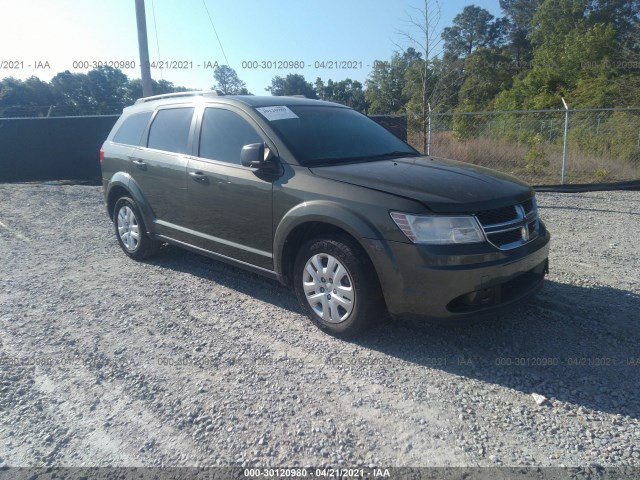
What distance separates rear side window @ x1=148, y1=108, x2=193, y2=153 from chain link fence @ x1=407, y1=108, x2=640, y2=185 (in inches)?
260

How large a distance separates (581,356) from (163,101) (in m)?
4.76

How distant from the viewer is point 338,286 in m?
3.68

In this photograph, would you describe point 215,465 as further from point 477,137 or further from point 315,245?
point 477,137

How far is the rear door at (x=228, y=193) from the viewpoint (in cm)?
421

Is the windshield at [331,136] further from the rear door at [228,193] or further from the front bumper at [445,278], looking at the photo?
the front bumper at [445,278]

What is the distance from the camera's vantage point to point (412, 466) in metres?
2.45

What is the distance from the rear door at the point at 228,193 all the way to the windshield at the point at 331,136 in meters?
0.30

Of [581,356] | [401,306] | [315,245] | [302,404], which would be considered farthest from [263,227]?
[581,356]

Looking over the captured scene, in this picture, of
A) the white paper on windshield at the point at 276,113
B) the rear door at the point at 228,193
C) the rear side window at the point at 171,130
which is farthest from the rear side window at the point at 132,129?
the white paper on windshield at the point at 276,113

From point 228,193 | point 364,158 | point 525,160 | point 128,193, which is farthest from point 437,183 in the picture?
point 525,160

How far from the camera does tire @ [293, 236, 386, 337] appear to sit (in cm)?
353

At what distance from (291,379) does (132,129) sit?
13.2 ft

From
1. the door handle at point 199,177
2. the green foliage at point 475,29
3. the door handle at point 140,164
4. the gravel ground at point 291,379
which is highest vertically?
the green foliage at point 475,29

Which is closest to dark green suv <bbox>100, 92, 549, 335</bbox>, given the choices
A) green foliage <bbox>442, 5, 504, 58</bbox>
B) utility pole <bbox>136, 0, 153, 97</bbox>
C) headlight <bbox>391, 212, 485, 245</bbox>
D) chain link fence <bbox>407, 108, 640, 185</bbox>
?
headlight <bbox>391, 212, 485, 245</bbox>
